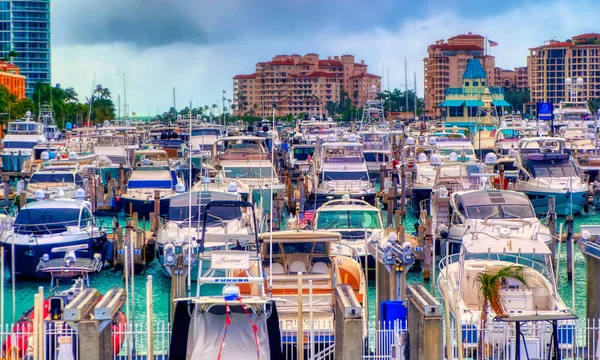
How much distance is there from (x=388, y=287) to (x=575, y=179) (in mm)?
21800

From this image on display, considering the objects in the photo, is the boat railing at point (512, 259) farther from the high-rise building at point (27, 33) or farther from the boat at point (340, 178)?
the high-rise building at point (27, 33)

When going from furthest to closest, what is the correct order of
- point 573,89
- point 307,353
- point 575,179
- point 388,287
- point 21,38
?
1. point 21,38
2. point 573,89
3. point 575,179
4. point 388,287
5. point 307,353

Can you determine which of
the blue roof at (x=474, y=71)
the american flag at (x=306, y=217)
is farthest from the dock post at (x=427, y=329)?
the blue roof at (x=474, y=71)

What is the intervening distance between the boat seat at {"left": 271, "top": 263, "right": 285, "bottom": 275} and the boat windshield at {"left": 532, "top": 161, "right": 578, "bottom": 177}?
2172 centimetres

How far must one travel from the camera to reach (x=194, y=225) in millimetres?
28766

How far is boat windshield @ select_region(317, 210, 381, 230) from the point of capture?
95.9ft

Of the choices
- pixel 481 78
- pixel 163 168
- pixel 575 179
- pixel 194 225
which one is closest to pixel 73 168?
pixel 163 168

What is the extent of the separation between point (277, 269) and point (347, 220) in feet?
26.8

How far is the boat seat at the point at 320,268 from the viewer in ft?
69.2

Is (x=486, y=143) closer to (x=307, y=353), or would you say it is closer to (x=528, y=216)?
(x=528, y=216)

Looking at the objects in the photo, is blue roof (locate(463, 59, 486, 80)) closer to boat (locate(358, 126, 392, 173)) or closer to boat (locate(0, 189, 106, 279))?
boat (locate(358, 126, 392, 173))

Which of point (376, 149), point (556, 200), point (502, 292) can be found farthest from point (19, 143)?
point (502, 292)

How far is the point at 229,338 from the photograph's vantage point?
14.7 meters

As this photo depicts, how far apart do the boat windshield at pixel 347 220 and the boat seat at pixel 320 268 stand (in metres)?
7.87
